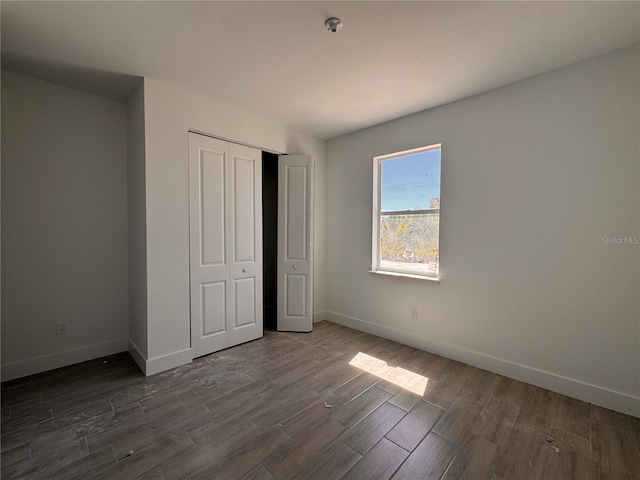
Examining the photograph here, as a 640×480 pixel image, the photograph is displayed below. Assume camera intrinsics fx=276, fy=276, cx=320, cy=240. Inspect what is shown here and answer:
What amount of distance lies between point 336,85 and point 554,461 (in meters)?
3.18

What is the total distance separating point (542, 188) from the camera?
240 cm

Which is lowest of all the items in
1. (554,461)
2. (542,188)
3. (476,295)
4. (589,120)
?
(554,461)

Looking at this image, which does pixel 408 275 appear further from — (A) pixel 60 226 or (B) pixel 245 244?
(A) pixel 60 226

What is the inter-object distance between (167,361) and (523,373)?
3332 millimetres

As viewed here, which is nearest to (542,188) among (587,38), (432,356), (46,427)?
(587,38)

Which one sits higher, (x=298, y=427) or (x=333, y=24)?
(x=333, y=24)

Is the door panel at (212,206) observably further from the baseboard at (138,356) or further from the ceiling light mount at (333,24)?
the ceiling light mount at (333,24)

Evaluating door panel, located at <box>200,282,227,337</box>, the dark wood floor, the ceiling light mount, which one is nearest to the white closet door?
door panel, located at <box>200,282,227,337</box>

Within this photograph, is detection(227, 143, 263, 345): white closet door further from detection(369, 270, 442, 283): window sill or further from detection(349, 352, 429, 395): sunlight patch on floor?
detection(369, 270, 442, 283): window sill

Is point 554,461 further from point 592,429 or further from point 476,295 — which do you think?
point 476,295

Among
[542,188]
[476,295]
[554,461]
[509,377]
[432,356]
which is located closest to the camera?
[554,461]

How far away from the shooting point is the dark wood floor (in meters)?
1.58

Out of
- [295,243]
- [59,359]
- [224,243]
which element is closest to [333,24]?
[224,243]

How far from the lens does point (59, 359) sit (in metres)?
2.71
